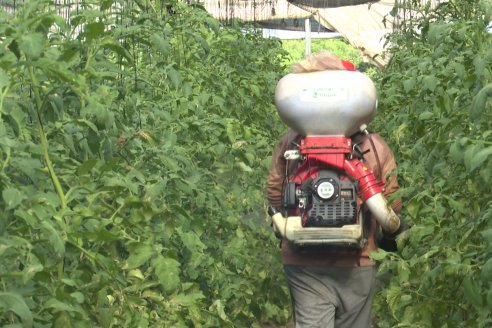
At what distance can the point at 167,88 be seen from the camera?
24.6 feet

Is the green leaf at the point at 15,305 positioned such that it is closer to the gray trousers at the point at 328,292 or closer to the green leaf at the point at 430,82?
the gray trousers at the point at 328,292

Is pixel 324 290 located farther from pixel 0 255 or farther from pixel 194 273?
pixel 0 255

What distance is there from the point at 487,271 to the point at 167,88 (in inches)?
146

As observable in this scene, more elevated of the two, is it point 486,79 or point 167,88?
point 486,79

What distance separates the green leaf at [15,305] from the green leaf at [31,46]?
2.45ft

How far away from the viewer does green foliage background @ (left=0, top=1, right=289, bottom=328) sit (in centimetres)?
389

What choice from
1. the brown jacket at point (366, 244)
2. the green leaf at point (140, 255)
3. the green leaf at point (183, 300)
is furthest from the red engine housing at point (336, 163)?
the green leaf at point (140, 255)

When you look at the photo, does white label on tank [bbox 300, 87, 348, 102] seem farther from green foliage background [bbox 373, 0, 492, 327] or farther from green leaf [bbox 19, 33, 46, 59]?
green leaf [bbox 19, 33, 46, 59]

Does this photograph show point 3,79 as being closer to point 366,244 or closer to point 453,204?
point 453,204

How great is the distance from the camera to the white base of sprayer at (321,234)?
18.0 ft

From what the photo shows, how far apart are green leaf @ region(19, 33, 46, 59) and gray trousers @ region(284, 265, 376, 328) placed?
217 centimetres

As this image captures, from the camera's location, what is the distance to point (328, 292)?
576 cm

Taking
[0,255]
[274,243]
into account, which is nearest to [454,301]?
[0,255]

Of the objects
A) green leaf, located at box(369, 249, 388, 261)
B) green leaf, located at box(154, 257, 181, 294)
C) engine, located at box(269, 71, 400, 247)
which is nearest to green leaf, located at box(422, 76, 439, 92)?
engine, located at box(269, 71, 400, 247)
